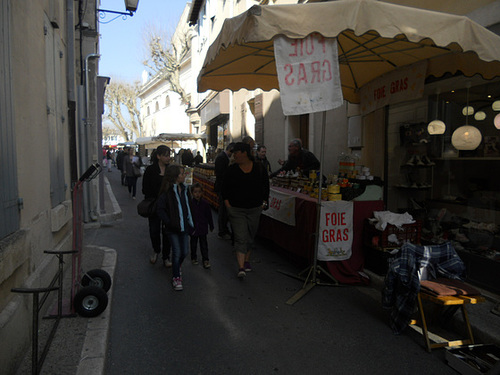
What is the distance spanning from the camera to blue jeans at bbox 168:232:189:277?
467 centimetres

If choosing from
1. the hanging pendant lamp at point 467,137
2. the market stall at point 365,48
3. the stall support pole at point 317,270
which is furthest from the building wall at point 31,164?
the hanging pendant lamp at point 467,137

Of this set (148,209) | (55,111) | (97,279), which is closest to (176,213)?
(148,209)

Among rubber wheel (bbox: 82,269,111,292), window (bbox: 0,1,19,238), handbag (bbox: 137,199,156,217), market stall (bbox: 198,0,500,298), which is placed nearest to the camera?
window (bbox: 0,1,19,238)

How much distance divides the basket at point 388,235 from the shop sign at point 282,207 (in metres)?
1.08

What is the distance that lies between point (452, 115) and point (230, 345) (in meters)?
4.53

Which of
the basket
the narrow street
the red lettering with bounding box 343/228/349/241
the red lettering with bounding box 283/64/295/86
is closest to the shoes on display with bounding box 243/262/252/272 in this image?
the narrow street

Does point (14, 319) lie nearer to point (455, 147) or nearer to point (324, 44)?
point (324, 44)

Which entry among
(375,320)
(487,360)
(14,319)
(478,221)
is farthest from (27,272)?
(478,221)

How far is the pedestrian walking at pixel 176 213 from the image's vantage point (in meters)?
4.65

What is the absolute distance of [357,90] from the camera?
6.35 m

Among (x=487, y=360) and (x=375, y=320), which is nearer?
(x=487, y=360)

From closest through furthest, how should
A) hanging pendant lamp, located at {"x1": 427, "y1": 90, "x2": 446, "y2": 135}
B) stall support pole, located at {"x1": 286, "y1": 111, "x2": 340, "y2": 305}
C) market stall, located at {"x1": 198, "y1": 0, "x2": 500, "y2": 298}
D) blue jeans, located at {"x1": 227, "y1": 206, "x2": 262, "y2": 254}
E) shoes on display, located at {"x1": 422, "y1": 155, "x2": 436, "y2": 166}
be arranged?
market stall, located at {"x1": 198, "y1": 0, "x2": 500, "y2": 298} < stall support pole, located at {"x1": 286, "y1": 111, "x2": 340, "y2": 305} < blue jeans, located at {"x1": 227, "y1": 206, "x2": 262, "y2": 254} < hanging pendant lamp, located at {"x1": 427, "y1": 90, "x2": 446, "y2": 135} < shoes on display, located at {"x1": 422, "y1": 155, "x2": 436, "y2": 166}

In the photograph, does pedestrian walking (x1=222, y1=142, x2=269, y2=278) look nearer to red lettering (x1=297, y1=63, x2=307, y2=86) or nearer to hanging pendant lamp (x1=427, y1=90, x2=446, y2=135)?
red lettering (x1=297, y1=63, x2=307, y2=86)

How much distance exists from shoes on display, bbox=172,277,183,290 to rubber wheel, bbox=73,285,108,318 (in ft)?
3.75
